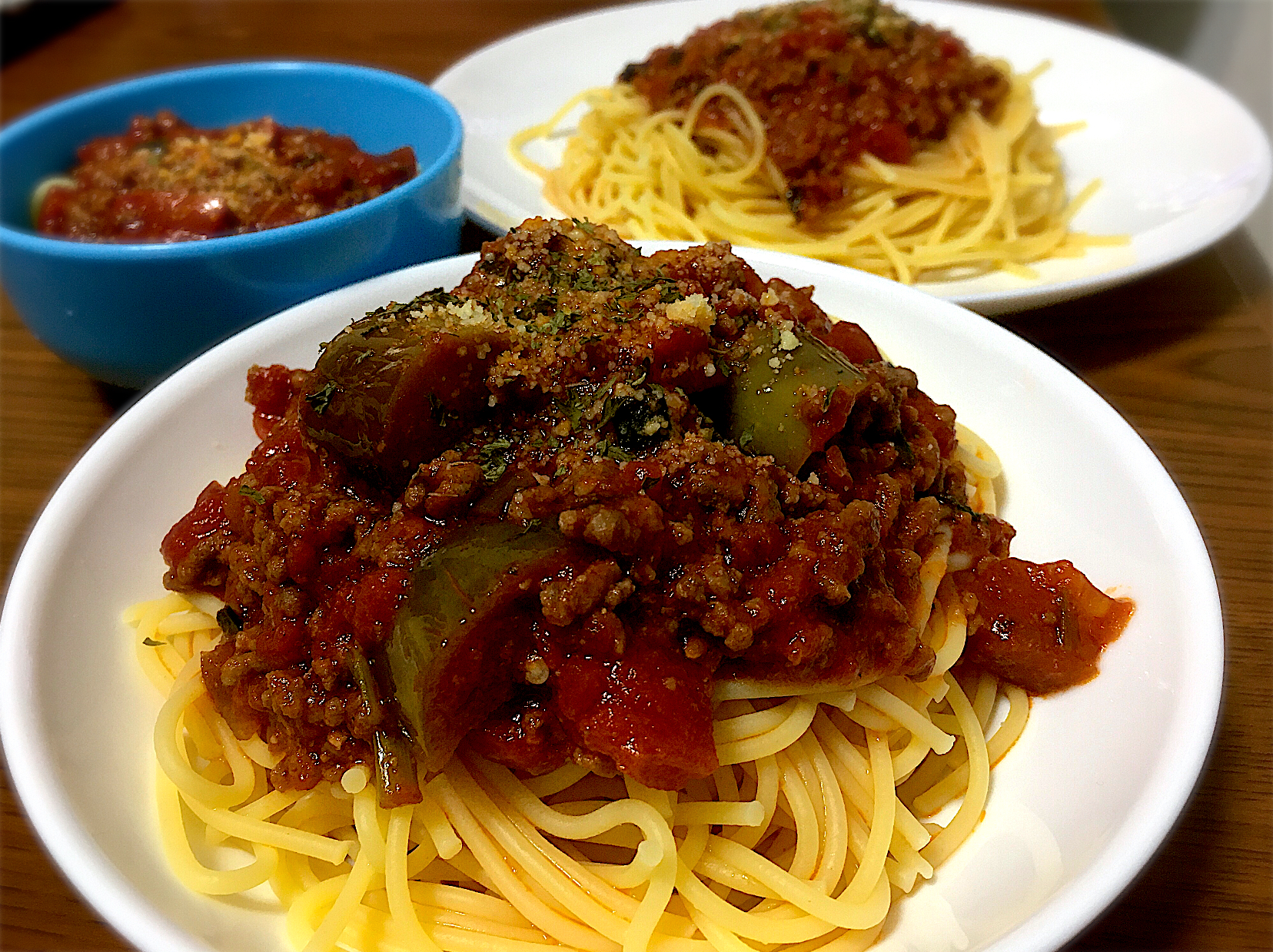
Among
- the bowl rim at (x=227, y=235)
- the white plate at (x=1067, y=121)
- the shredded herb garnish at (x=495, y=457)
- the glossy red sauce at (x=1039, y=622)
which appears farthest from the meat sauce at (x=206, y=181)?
the glossy red sauce at (x=1039, y=622)

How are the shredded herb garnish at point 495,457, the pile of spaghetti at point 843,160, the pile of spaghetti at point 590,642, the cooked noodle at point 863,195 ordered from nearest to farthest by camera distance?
the pile of spaghetti at point 590,642 → the shredded herb garnish at point 495,457 → the cooked noodle at point 863,195 → the pile of spaghetti at point 843,160

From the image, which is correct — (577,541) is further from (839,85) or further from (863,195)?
(839,85)

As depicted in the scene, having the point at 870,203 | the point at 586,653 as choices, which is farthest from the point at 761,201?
the point at 586,653

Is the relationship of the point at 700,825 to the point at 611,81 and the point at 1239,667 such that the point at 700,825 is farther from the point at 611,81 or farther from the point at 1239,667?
the point at 611,81

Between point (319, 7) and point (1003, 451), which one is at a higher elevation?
point (1003, 451)

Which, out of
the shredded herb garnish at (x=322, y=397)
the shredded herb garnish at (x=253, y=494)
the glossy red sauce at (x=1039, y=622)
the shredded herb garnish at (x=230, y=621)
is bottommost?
the shredded herb garnish at (x=230, y=621)

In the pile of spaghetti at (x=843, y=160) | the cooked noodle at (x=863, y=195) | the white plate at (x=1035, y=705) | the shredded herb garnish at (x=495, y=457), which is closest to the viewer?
the white plate at (x=1035, y=705)

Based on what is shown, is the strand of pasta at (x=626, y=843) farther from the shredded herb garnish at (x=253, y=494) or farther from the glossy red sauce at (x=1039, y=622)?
the shredded herb garnish at (x=253, y=494)
